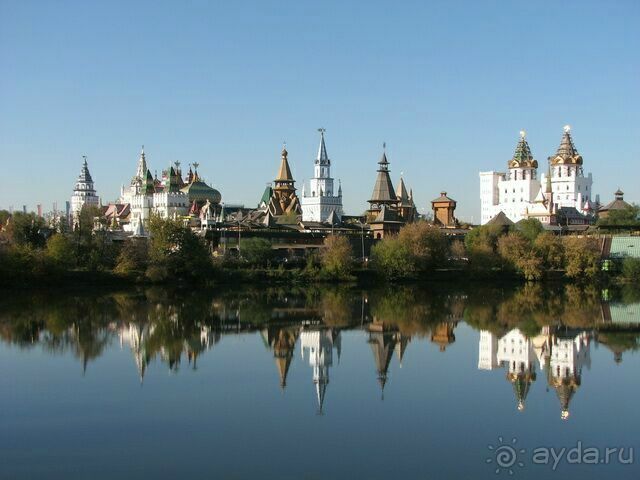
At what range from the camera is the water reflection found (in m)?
18.1

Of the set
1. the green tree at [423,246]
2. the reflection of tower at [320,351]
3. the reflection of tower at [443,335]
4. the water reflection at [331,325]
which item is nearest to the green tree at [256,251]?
the water reflection at [331,325]

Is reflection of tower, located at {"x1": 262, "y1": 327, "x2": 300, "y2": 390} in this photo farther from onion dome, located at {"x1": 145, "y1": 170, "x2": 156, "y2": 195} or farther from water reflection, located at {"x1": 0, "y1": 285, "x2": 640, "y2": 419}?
onion dome, located at {"x1": 145, "y1": 170, "x2": 156, "y2": 195}

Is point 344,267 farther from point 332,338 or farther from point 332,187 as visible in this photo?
point 332,187

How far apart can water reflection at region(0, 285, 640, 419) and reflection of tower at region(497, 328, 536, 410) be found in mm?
33

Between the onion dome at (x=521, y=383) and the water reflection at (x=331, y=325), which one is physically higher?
the water reflection at (x=331, y=325)

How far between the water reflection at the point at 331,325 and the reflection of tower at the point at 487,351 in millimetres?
31

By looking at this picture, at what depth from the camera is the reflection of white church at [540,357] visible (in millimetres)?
15602

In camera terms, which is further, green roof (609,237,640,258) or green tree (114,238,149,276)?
green roof (609,237,640,258)

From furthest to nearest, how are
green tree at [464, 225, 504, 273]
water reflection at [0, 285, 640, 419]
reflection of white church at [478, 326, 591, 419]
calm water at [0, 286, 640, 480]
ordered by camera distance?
green tree at [464, 225, 504, 273], water reflection at [0, 285, 640, 419], reflection of white church at [478, 326, 591, 419], calm water at [0, 286, 640, 480]

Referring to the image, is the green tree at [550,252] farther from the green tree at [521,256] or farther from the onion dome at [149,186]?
the onion dome at [149,186]

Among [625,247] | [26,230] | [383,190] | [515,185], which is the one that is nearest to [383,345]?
[26,230]

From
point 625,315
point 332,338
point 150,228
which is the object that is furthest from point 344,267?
point 332,338

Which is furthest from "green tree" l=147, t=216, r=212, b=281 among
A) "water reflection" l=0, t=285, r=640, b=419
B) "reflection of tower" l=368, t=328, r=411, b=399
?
"reflection of tower" l=368, t=328, r=411, b=399

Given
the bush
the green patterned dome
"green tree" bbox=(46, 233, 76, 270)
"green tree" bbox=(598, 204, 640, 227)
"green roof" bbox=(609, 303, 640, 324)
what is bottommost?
"green roof" bbox=(609, 303, 640, 324)
